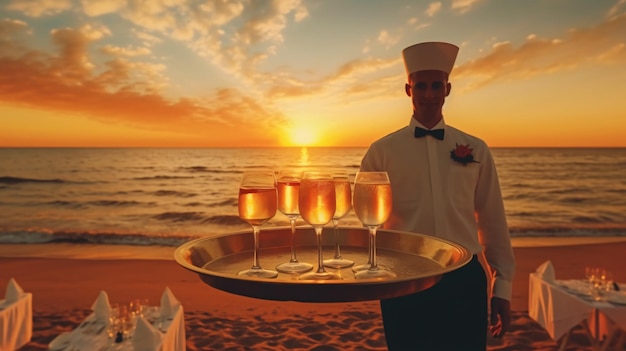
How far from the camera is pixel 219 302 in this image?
7.08 meters

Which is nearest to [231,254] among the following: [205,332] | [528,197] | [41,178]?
[205,332]

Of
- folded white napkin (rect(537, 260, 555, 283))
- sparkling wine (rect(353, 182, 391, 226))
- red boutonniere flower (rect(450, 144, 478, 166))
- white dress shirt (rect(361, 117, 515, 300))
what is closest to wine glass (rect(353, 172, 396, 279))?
sparkling wine (rect(353, 182, 391, 226))

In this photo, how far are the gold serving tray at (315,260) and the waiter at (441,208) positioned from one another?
513 millimetres

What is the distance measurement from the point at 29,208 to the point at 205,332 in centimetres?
1943

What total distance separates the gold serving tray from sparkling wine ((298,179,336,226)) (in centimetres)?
21

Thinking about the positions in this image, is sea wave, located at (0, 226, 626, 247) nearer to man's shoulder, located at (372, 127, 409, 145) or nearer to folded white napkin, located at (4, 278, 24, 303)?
folded white napkin, located at (4, 278, 24, 303)

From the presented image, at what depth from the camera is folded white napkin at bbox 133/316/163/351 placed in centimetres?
326

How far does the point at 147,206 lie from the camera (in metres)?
20.8

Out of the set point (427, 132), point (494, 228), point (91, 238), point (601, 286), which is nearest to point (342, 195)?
point (427, 132)

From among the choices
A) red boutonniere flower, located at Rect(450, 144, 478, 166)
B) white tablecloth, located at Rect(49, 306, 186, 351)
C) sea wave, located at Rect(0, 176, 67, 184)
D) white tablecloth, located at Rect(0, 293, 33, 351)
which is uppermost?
red boutonniere flower, located at Rect(450, 144, 478, 166)

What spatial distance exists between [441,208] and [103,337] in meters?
3.16

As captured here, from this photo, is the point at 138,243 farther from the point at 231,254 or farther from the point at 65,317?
the point at 231,254

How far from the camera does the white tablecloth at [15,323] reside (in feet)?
14.4

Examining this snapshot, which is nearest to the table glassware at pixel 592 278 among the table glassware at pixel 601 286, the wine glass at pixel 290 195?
the table glassware at pixel 601 286
